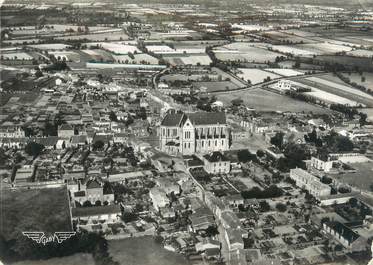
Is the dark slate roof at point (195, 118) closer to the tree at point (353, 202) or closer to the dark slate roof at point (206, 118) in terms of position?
the dark slate roof at point (206, 118)

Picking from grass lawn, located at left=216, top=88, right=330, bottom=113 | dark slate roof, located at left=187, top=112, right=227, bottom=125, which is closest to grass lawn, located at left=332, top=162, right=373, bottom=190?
dark slate roof, located at left=187, top=112, right=227, bottom=125

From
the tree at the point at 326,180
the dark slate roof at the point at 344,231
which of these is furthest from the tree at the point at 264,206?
the tree at the point at 326,180

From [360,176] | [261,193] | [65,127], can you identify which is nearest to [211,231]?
[261,193]

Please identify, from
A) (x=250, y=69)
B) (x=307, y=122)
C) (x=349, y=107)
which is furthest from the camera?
(x=250, y=69)

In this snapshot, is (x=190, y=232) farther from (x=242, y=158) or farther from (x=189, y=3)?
(x=189, y=3)

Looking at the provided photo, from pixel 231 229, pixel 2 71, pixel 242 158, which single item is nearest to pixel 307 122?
pixel 242 158

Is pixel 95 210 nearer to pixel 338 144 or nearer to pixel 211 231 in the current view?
pixel 211 231

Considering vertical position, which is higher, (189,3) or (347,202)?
(189,3)
